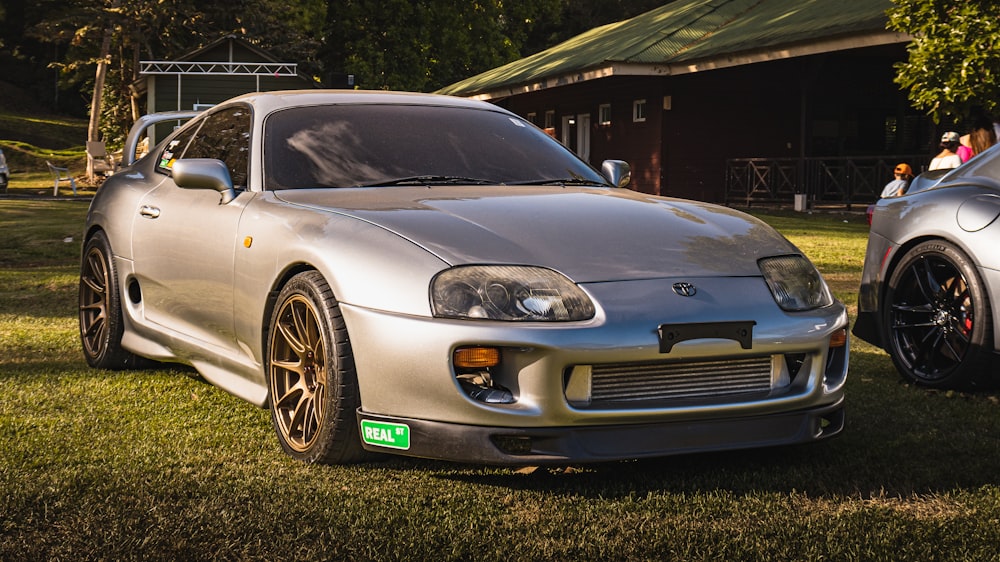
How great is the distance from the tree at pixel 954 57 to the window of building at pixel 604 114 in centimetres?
1617

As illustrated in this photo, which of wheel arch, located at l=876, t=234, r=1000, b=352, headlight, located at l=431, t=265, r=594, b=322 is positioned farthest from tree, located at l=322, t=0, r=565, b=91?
headlight, located at l=431, t=265, r=594, b=322

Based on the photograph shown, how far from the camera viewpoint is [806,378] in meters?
3.99

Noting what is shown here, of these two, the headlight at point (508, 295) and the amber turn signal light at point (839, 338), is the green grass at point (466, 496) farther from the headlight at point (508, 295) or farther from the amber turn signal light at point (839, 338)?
the headlight at point (508, 295)

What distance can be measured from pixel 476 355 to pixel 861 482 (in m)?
1.38

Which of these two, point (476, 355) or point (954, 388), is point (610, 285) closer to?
point (476, 355)

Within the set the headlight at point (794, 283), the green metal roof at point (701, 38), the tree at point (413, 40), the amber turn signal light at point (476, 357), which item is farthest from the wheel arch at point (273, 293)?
the tree at point (413, 40)

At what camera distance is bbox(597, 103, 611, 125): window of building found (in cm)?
3128

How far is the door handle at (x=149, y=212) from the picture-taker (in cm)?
557

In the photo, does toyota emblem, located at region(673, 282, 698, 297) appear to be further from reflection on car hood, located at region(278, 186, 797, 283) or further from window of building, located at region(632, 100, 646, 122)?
window of building, located at region(632, 100, 646, 122)

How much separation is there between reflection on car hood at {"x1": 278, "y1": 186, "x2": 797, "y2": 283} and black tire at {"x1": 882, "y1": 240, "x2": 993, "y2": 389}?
1.38 m

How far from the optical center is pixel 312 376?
4.22 metres

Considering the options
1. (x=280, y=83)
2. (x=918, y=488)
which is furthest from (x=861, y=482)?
(x=280, y=83)

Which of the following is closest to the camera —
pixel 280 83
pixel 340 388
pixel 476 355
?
pixel 476 355

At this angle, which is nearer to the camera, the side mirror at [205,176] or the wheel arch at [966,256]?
the side mirror at [205,176]
